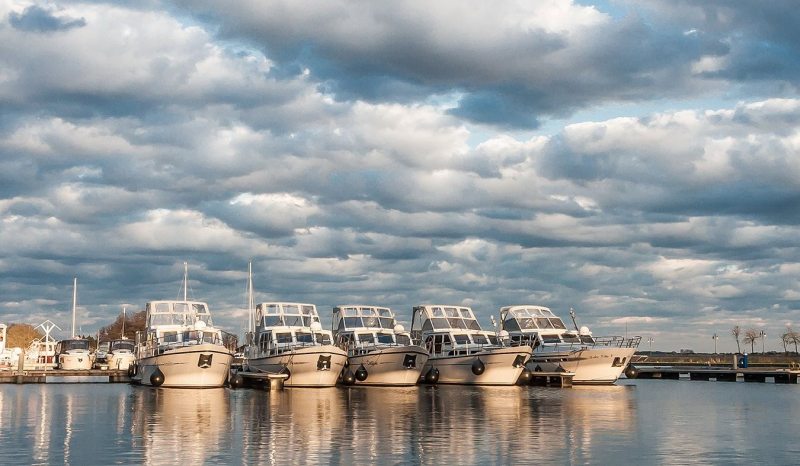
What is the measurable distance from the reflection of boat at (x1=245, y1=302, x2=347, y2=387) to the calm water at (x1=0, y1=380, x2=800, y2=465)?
5585mm

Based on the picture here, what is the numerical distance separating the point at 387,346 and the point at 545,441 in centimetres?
4171

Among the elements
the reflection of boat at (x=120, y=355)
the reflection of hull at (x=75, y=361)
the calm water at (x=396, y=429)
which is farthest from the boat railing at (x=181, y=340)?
the reflection of hull at (x=75, y=361)

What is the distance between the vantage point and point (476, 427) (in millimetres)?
35969

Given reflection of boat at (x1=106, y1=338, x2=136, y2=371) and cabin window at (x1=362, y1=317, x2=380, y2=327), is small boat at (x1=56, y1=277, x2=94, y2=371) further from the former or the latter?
cabin window at (x1=362, y1=317, x2=380, y2=327)

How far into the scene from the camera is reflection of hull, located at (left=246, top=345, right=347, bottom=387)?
63.2m

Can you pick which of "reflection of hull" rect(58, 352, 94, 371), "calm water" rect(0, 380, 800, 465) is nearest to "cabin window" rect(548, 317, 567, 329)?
"calm water" rect(0, 380, 800, 465)

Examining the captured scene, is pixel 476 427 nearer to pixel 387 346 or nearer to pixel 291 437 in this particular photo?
pixel 291 437

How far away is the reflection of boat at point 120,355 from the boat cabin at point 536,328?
122 feet

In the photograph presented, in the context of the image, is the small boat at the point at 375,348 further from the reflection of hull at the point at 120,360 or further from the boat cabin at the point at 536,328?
the reflection of hull at the point at 120,360

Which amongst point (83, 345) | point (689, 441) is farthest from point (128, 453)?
point (83, 345)

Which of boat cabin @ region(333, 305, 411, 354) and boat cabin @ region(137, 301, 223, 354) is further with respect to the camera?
boat cabin @ region(333, 305, 411, 354)

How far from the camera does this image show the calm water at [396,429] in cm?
2761

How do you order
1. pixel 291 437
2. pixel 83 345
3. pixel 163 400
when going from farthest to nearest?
1. pixel 83 345
2. pixel 163 400
3. pixel 291 437

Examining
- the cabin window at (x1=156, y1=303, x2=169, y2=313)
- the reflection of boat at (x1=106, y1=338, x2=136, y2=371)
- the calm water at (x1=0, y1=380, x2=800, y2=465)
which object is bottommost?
the calm water at (x1=0, y1=380, x2=800, y2=465)
